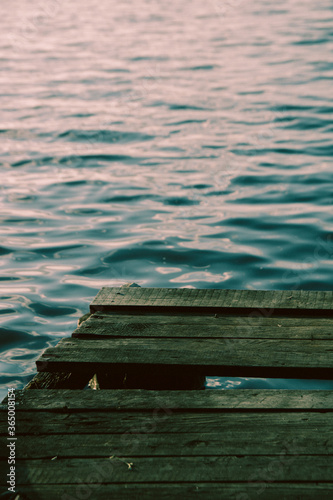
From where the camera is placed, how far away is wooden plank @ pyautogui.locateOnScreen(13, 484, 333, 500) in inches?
84.4

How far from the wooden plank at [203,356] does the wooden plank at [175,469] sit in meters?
0.64

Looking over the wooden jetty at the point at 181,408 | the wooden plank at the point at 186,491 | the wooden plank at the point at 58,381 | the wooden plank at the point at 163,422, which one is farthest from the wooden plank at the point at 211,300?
the wooden plank at the point at 186,491

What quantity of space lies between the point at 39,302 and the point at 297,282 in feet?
6.71

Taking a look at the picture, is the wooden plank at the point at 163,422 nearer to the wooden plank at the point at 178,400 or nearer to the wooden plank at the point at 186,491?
the wooden plank at the point at 178,400

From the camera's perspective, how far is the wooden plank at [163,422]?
247 centimetres

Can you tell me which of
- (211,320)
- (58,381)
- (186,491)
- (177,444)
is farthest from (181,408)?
(211,320)

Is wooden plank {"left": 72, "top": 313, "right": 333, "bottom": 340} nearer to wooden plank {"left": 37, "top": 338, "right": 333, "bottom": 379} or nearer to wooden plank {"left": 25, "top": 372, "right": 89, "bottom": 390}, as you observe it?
wooden plank {"left": 37, "top": 338, "right": 333, "bottom": 379}

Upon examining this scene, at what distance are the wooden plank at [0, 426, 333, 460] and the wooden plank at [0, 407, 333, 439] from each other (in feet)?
0.08

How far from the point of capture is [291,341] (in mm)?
3158

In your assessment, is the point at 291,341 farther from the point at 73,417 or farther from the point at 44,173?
the point at 44,173

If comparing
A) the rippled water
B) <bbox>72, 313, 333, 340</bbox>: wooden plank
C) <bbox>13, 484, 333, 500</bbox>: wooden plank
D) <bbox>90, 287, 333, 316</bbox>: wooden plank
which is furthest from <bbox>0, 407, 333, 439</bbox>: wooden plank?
the rippled water

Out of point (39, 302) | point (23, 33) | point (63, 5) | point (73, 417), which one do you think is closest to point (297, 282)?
point (39, 302)

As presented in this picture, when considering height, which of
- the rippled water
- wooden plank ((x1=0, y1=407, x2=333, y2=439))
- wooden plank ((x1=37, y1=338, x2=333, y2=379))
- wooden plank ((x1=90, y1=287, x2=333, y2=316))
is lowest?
the rippled water

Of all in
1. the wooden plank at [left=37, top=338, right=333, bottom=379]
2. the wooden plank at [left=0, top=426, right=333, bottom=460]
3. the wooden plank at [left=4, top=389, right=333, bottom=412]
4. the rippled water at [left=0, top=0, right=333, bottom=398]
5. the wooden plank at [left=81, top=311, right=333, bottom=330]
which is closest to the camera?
the wooden plank at [left=0, top=426, right=333, bottom=460]
